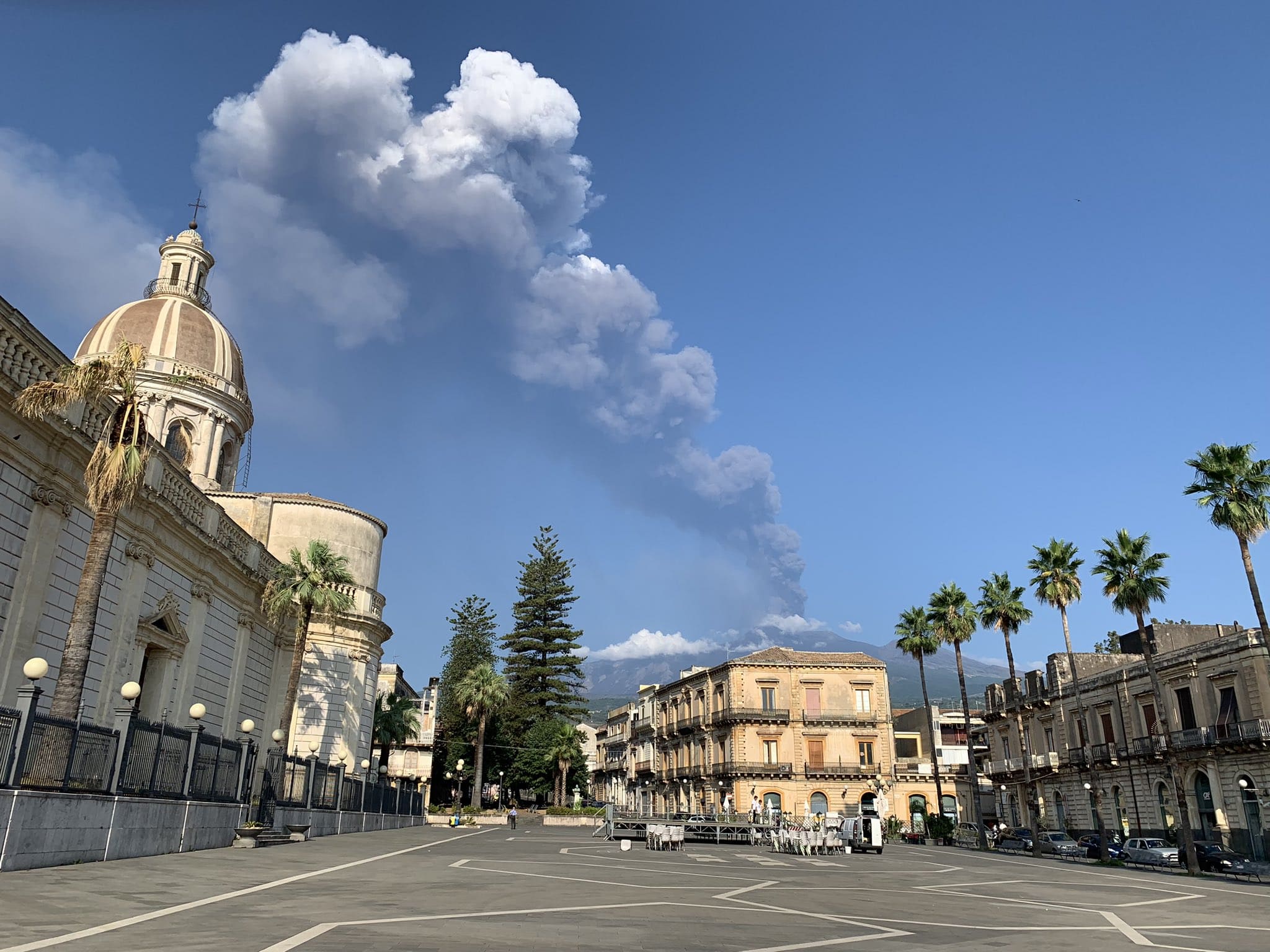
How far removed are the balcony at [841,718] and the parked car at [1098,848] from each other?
75.3ft

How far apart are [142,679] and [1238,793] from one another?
43287mm

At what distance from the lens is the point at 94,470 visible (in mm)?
19688

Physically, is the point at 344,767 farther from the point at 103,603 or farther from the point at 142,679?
the point at 103,603

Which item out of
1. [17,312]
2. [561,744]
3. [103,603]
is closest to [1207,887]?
[103,603]

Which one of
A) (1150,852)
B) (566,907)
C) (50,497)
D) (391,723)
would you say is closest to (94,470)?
(50,497)

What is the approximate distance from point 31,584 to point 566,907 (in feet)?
53.3

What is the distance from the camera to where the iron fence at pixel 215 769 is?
20688 millimetres

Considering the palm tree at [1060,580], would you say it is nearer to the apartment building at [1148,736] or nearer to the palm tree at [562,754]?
the apartment building at [1148,736]

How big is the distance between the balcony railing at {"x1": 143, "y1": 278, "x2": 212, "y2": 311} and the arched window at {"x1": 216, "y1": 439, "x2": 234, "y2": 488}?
843cm

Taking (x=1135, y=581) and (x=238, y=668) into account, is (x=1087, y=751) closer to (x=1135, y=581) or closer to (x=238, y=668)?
(x=1135, y=581)

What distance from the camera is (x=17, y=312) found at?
19391 millimetres

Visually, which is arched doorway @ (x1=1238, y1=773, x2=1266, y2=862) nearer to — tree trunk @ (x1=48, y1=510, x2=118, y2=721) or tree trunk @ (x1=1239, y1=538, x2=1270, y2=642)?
tree trunk @ (x1=1239, y1=538, x2=1270, y2=642)

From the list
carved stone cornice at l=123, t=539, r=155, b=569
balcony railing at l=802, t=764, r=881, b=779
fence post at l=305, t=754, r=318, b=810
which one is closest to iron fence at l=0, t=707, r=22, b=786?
carved stone cornice at l=123, t=539, r=155, b=569

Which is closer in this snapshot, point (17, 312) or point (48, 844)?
point (48, 844)
